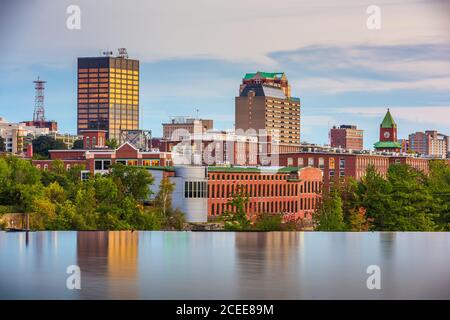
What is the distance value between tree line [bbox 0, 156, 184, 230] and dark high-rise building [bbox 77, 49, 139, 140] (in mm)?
116564

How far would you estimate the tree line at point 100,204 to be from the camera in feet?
200

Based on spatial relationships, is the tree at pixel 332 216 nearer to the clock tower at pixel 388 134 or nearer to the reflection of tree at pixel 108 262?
the reflection of tree at pixel 108 262

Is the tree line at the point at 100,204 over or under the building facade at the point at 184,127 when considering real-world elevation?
under

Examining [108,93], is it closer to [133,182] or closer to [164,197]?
[164,197]

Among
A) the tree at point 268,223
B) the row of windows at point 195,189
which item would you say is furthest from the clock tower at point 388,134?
the tree at point 268,223

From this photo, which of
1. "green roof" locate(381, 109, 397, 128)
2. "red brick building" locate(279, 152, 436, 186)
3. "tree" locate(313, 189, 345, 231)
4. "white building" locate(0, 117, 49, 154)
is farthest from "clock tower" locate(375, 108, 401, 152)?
"tree" locate(313, 189, 345, 231)

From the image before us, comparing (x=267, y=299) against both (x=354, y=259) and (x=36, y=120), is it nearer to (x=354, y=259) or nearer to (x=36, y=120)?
(x=354, y=259)

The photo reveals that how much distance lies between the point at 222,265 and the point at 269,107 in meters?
138

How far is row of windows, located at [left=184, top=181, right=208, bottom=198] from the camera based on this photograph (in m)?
74.3

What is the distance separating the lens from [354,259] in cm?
4984

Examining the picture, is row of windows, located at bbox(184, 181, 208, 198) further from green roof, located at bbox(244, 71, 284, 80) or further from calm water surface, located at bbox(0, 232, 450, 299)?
green roof, located at bbox(244, 71, 284, 80)

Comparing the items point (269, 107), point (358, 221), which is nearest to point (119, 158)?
point (358, 221)

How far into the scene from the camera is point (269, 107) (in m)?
182

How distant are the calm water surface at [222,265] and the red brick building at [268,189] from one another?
9553 mm
